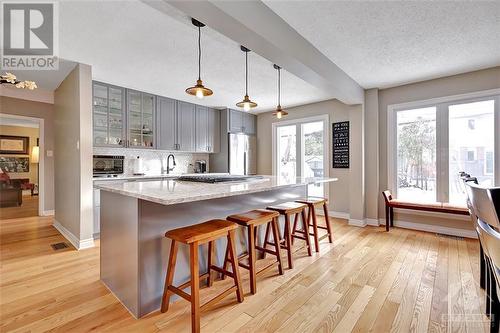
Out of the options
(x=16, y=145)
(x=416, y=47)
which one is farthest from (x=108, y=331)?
(x=16, y=145)

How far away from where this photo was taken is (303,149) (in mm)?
5426

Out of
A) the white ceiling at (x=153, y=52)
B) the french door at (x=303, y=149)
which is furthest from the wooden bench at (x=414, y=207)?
the white ceiling at (x=153, y=52)

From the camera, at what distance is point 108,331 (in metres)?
1.57

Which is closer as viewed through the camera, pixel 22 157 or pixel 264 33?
pixel 264 33

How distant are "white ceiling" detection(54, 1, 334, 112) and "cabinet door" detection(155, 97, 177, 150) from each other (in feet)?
0.75

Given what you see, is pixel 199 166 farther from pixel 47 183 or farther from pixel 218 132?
pixel 47 183

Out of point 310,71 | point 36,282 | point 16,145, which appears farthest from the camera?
point 16,145

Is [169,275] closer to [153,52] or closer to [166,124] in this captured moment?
[153,52]

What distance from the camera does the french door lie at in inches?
201

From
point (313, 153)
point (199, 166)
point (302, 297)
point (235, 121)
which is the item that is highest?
point (235, 121)

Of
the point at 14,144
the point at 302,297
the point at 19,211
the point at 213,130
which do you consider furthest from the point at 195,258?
the point at 14,144

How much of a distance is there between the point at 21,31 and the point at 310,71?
2.94m

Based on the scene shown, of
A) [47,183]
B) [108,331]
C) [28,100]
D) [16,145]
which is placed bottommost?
[108,331]

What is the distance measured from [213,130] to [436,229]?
14.7 feet
